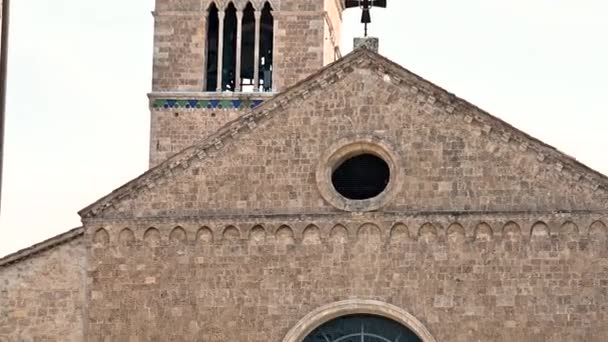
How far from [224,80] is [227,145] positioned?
7.95m

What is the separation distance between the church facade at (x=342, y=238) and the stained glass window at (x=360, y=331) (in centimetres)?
2

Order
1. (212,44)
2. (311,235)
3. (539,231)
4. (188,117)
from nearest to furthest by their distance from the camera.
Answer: (539,231)
(311,235)
(188,117)
(212,44)

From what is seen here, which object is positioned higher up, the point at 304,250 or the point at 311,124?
the point at 311,124

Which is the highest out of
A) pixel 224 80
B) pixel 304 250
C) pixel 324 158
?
pixel 224 80

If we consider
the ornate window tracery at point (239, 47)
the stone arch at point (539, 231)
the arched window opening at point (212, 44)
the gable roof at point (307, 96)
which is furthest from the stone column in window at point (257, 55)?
the stone arch at point (539, 231)

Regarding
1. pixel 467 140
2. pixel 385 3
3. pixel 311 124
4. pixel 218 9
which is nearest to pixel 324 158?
pixel 311 124

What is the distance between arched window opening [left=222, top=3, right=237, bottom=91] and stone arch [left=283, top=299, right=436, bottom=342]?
31.5ft

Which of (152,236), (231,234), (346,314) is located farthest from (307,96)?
(346,314)

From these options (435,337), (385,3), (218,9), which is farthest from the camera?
(218,9)

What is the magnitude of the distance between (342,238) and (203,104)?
858 cm

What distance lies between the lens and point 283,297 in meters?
19.8

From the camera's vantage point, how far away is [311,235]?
1991cm

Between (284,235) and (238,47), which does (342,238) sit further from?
(238,47)

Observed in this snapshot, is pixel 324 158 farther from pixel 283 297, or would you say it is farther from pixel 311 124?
pixel 283 297
